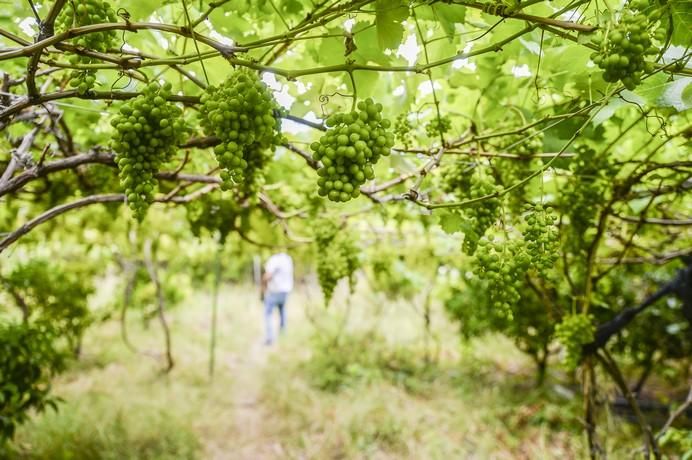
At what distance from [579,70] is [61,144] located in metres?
1.70

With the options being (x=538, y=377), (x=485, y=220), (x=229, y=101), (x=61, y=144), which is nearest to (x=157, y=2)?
(x=229, y=101)

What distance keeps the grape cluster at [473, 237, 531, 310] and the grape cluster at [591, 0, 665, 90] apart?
0.41 metres

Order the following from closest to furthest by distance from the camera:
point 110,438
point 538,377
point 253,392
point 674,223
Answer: point 674,223, point 110,438, point 538,377, point 253,392

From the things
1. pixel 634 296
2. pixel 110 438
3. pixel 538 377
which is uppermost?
pixel 634 296

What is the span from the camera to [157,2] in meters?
1.14

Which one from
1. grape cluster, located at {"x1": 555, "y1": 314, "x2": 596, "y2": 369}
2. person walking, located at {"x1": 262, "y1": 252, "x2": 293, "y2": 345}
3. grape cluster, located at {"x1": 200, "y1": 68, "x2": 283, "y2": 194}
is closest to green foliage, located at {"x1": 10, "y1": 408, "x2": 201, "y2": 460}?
grape cluster, located at {"x1": 555, "y1": 314, "x2": 596, "y2": 369}

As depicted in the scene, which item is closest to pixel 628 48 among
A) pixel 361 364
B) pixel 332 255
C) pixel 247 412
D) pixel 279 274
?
pixel 332 255

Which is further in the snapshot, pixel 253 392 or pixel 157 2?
pixel 253 392

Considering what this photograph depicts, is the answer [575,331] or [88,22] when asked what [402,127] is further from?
[575,331]

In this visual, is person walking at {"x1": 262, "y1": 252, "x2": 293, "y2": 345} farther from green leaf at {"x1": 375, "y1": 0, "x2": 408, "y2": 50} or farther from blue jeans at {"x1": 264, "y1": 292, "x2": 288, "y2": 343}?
green leaf at {"x1": 375, "y1": 0, "x2": 408, "y2": 50}

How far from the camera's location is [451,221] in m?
1.39

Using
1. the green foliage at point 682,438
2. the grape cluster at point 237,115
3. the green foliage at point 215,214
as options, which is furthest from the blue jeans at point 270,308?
the grape cluster at point 237,115

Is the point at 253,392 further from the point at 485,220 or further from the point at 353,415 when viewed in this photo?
the point at 485,220

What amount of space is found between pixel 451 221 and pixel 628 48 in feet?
2.42
